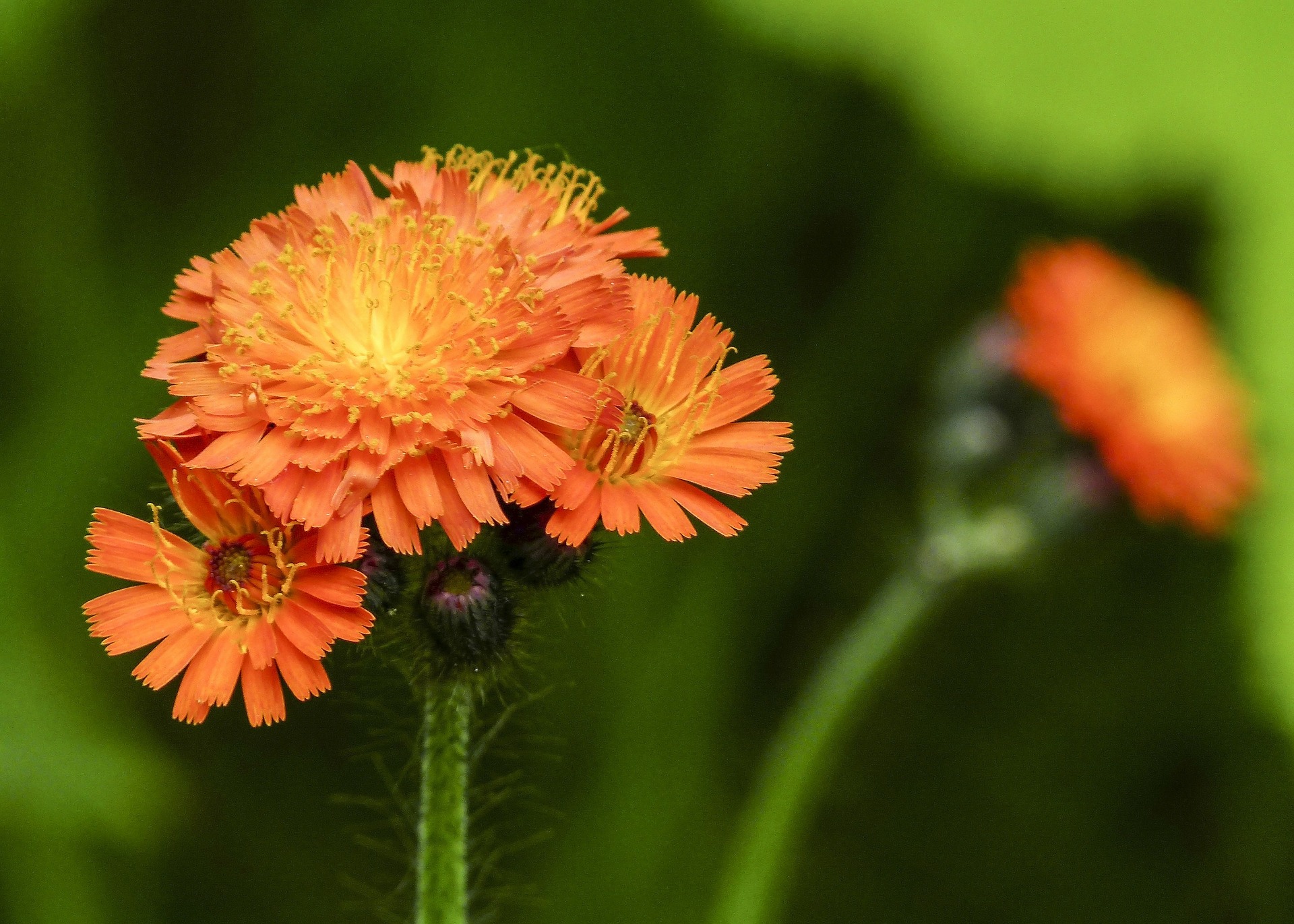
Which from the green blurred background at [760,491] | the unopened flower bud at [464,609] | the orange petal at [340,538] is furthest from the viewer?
the green blurred background at [760,491]

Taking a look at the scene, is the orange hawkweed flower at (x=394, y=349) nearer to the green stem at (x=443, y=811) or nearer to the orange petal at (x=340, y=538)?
the orange petal at (x=340, y=538)

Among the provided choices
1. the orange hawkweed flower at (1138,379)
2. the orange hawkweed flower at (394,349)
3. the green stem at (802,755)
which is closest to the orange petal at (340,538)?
the orange hawkweed flower at (394,349)

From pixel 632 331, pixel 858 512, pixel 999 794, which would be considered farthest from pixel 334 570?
pixel 999 794

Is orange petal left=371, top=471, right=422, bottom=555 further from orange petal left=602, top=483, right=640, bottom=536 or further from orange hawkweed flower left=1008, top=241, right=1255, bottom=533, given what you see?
orange hawkweed flower left=1008, top=241, right=1255, bottom=533

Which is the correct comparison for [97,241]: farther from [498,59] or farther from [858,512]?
[858,512]

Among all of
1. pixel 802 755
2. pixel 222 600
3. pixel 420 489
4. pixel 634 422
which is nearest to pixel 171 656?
pixel 222 600
